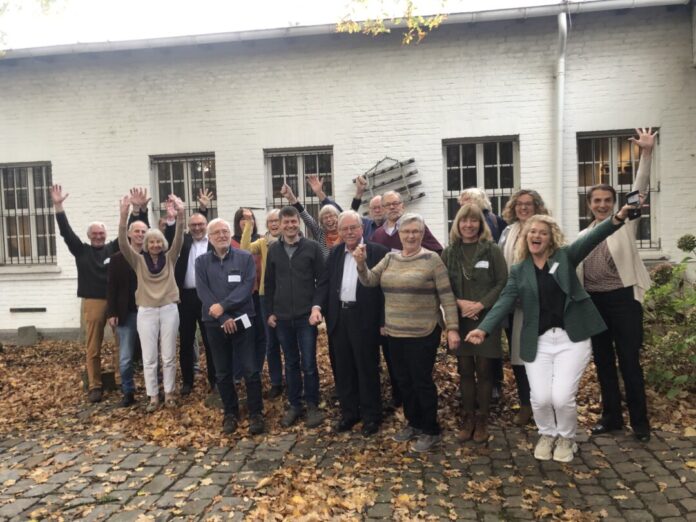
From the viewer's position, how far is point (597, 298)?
4.35m

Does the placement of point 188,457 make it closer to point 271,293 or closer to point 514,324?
point 271,293

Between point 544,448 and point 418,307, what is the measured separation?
1.43 meters

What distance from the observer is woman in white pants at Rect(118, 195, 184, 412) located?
564 cm

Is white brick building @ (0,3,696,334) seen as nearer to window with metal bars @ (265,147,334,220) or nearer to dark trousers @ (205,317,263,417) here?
window with metal bars @ (265,147,334,220)

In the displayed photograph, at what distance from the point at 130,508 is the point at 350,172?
244 inches

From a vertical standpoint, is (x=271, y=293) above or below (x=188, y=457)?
above

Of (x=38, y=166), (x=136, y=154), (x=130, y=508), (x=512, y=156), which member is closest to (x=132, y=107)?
(x=136, y=154)

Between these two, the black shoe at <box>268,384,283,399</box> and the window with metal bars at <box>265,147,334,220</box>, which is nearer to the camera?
the black shoe at <box>268,384,283,399</box>

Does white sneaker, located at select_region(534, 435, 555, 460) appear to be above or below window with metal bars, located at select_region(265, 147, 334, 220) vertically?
below

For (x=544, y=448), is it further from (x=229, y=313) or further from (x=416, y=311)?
(x=229, y=313)

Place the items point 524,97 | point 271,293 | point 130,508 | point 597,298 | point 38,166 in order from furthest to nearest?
point 38,166 < point 524,97 < point 271,293 < point 597,298 < point 130,508

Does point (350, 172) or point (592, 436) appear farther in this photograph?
point (350, 172)

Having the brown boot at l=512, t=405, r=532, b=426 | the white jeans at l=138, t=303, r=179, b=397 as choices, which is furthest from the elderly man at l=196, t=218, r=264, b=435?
the brown boot at l=512, t=405, r=532, b=426

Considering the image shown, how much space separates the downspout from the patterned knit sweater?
478 centimetres
